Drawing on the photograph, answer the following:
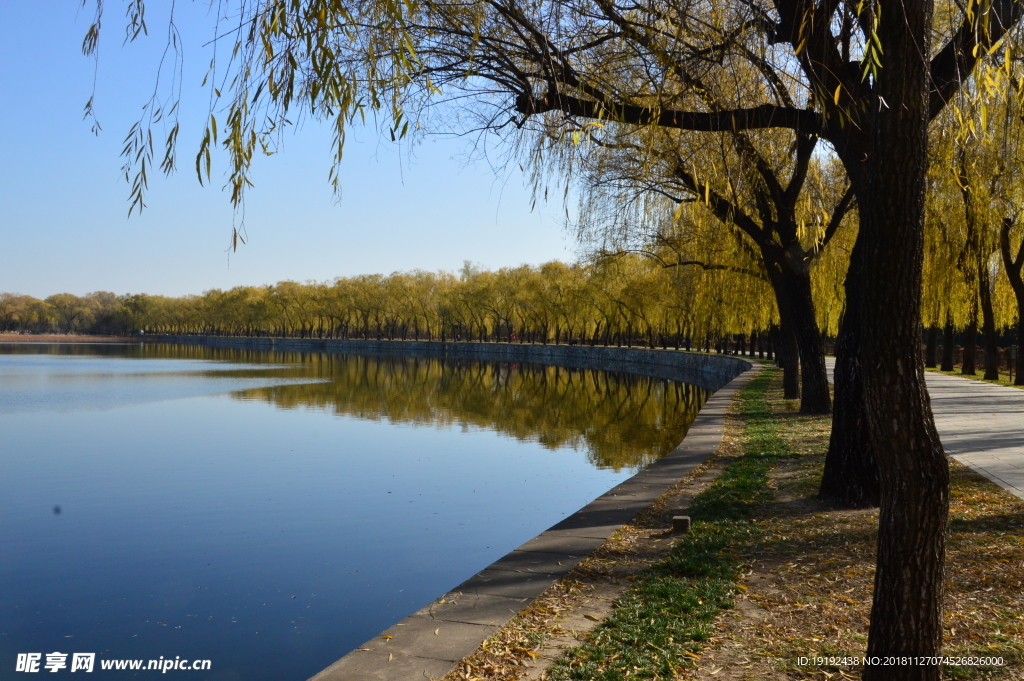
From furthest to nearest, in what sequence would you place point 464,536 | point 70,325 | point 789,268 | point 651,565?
1. point 70,325
2. point 789,268
3. point 464,536
4. point 651,565

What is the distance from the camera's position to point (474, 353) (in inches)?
2773

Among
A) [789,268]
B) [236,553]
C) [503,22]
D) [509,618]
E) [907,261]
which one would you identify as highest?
[503,22]

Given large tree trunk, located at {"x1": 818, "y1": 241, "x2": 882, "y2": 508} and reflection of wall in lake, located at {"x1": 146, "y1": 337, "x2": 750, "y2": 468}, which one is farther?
reflection of wall in lake, located at {"x1": 146, "y1": 337, "x2": 750, "y2": 468}

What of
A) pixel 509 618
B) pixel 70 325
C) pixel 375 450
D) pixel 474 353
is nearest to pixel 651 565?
pixel 509 618

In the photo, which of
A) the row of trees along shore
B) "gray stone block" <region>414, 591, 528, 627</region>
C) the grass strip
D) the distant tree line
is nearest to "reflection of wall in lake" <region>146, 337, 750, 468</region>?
the distant tree line

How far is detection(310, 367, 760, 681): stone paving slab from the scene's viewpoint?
155 inches

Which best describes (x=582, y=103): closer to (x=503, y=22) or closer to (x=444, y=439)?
(x=503, y=22)

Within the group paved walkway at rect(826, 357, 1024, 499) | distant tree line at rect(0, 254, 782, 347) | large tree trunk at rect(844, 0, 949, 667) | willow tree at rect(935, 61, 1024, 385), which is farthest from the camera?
distant tree line at rect(0, 254, 782, 347)

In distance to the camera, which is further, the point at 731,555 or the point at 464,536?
the point at 464,536

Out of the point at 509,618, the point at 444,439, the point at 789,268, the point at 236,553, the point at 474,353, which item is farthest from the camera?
the point at 474,353

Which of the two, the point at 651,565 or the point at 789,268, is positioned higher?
the point at 789,268

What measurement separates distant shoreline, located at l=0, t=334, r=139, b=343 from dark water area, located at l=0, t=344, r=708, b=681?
12361 centimetres

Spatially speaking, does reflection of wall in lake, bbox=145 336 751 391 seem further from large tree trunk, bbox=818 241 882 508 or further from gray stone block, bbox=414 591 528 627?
gray stone block, bbox=414 591 528 627

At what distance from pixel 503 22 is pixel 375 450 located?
10143 millimetres
